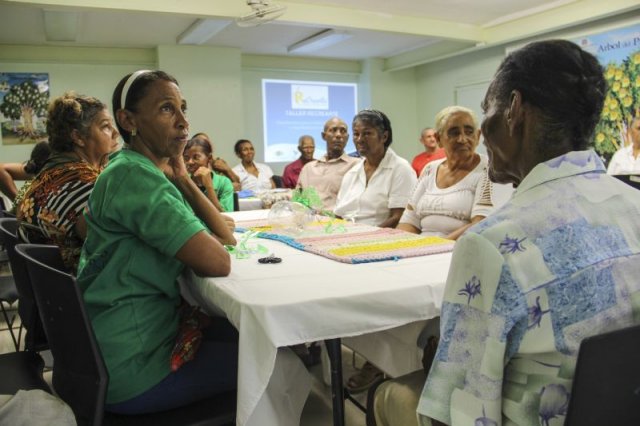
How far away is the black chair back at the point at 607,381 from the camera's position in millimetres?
718

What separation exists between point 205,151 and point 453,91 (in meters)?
6.02

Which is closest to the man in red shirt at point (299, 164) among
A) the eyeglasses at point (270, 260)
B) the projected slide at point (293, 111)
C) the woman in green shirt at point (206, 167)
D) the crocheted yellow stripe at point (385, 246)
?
the projected slide at point (293, 111)

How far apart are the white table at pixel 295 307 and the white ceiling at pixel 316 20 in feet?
14.5

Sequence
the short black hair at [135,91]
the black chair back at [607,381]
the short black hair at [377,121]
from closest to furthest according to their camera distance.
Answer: the black chair back at [607,381] → the short black hair at [135,91] → the short black hair at [377,121]

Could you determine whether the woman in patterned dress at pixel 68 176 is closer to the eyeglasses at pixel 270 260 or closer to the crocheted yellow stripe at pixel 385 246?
the eyeglasses at pixel 270 260

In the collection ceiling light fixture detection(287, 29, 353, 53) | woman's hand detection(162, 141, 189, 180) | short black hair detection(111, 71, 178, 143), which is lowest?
woman's hand detection(162, 141, 189, 180)

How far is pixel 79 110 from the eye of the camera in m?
2.11

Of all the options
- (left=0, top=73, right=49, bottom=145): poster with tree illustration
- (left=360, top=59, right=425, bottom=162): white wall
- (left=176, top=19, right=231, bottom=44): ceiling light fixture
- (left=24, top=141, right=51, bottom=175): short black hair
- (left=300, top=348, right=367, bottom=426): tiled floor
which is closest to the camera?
(left=300, top=348, right=367, bottom=426): tiled floor

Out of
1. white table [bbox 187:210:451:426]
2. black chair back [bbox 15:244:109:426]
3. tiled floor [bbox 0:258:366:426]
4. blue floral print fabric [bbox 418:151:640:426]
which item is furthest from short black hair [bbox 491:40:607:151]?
tiled floor [bbox 0:258:366:426]

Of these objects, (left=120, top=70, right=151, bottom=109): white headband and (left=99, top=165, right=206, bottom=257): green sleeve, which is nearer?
(left=99, top=165, right=206, bottom=257): green sleeve

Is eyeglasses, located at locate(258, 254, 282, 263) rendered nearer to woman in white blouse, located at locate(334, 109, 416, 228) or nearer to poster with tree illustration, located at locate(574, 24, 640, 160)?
woman in white blouse, located at locate(334, 109, 416, 228)

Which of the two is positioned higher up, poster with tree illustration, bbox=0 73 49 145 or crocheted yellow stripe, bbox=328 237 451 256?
poster with tree illustration, bbox=0 73 49 145

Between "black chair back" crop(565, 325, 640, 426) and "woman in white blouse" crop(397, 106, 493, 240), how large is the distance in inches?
57.3

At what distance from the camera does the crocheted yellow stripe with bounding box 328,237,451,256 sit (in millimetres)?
1721
